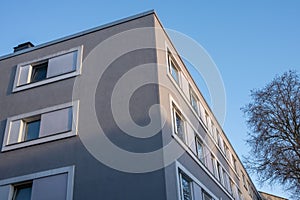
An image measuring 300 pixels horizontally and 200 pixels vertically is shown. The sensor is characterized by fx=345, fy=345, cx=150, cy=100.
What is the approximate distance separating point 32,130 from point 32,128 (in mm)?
102

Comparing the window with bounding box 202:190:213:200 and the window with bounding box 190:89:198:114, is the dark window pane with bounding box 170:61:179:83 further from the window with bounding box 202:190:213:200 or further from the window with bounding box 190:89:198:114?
the window with bounding box 202:190:213:200

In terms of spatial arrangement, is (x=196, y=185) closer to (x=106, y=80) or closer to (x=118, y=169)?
(x=118, y=169)

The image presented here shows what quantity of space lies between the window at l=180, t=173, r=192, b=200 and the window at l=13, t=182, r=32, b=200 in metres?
5.12

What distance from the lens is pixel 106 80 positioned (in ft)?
41.2

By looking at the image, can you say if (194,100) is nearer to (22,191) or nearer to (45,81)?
(45,81)

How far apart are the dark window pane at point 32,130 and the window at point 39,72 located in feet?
6.56

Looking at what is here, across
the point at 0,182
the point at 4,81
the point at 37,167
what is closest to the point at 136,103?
the point at 37,167

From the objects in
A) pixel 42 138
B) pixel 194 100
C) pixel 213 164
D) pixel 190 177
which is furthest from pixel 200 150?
pixel 42 138

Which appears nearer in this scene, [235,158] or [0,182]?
[0,182]

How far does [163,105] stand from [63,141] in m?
3.67

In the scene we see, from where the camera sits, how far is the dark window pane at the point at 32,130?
42.1ft

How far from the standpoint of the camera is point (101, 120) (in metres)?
11.7

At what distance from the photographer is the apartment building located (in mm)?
10539

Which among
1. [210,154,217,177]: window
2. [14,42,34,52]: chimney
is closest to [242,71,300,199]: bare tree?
[210,154,217,177]: window
